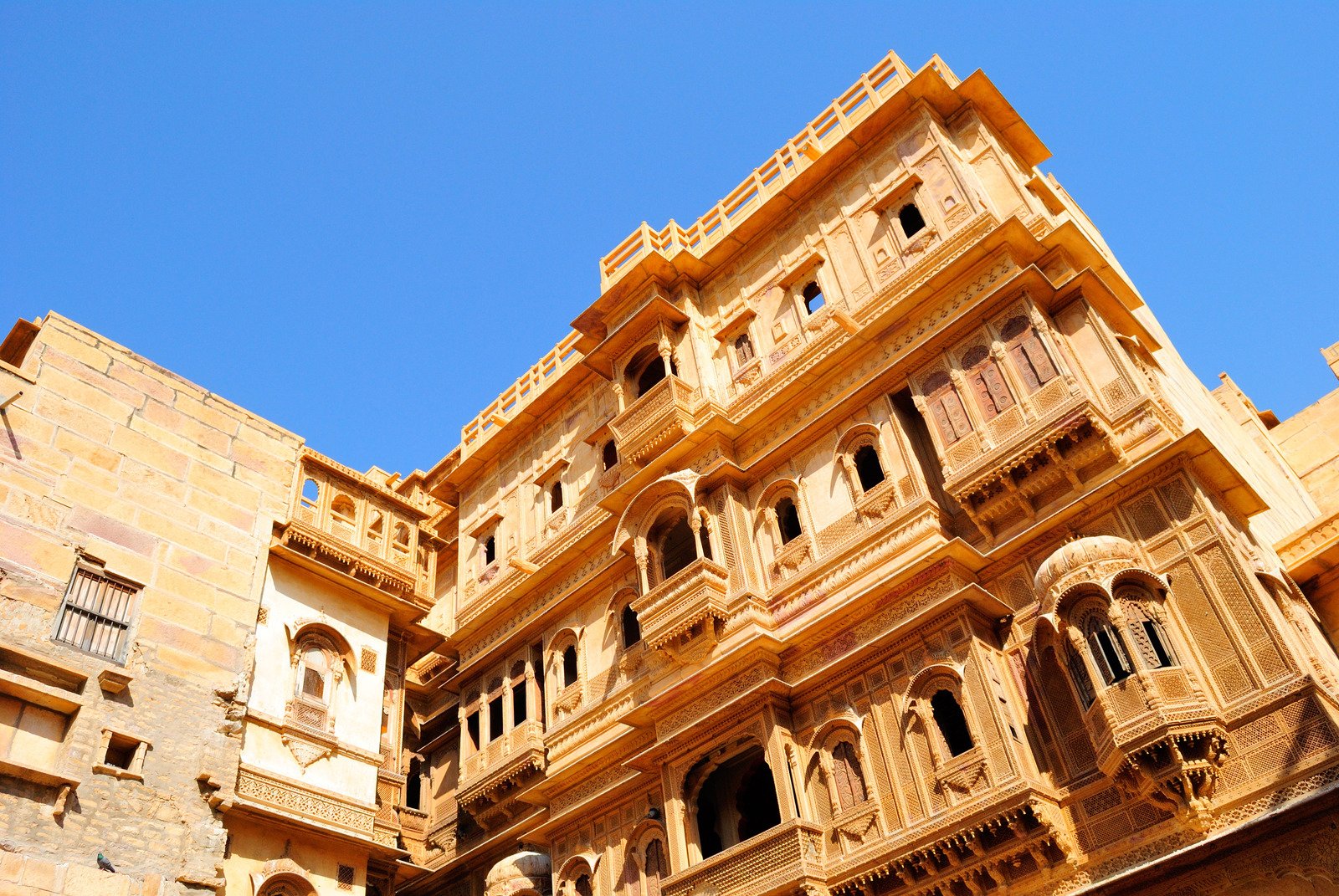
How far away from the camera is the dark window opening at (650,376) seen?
20.9 meters

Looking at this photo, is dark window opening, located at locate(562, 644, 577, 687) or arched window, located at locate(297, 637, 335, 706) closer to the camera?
arched window, located at locate(297, 637, 335, 706)

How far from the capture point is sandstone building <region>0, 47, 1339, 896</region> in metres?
11.9

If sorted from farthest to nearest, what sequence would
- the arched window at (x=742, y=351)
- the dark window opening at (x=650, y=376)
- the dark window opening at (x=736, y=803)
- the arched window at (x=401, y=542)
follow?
the dark window opening at (x=650, y=376) → the arched window at (x=401, y=542) → the arched window at (x=742, y=351) → the dark window opening at (x=736, y=803)

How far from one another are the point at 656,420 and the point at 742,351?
220cm

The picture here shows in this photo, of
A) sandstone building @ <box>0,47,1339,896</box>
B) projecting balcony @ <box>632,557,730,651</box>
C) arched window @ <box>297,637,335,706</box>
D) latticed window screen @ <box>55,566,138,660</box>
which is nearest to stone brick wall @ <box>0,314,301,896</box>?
sandstone building @ <box>0,47,1339,896</box>

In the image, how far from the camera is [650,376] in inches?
834

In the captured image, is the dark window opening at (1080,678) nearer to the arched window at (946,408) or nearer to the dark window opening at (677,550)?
the arched window at (946,408)

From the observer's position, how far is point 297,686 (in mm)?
16875

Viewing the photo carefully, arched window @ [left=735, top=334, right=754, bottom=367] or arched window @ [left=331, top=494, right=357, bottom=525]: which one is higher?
arched window @ [left=735, top=334, right=754, bottom=367]

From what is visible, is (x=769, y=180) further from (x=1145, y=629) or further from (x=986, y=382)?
(x=1145, y=629)

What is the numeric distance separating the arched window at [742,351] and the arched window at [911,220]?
3315 millimetres

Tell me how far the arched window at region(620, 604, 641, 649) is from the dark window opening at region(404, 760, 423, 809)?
6342 millimetres

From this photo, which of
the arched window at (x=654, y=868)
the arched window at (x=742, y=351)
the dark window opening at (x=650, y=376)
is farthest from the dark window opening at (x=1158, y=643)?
the dark window opening at (x=650, y=376)

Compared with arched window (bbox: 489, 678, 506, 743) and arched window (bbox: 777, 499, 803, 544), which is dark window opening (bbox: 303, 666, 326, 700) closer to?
arched window (bbox: 489, 678, 506, 743)
